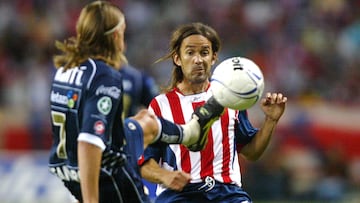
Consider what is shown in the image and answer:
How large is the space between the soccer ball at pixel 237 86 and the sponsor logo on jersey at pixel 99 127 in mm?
871

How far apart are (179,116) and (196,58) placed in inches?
16.2

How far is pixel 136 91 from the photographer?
1021 centimetres

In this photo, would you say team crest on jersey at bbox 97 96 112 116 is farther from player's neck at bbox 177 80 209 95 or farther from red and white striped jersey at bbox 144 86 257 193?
player's neck at bbox 177 80 209 95

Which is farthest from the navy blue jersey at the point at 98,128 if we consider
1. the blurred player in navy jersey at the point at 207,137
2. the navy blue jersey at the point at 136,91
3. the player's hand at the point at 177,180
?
the navy blue jersey at the point at 136,91

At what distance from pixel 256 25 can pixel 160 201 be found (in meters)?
10.8

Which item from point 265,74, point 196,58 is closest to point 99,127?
point 196,58

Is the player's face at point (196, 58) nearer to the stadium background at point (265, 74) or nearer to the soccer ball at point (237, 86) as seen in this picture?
the soccer ball at point (237, 86)

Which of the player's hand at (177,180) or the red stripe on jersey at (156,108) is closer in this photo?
the player's hand at (177,180)

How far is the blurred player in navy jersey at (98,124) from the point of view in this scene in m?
5.41

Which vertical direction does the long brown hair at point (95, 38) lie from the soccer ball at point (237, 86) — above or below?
above

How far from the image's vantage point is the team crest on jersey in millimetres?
5465

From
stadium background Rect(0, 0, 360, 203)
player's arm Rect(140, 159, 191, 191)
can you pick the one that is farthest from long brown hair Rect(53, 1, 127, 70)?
stadium background Rect(0, 0, 360, 203)

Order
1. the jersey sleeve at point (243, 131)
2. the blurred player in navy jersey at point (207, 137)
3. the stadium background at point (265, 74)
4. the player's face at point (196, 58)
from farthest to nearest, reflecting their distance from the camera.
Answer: the stadium background at point (265, 74)
the jersey sleeve at point (243, 131)
the player's face at point (196, 58)
the blurred player in navy jersey at point (207, 137)

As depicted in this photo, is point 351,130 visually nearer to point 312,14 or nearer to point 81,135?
point 312,14
